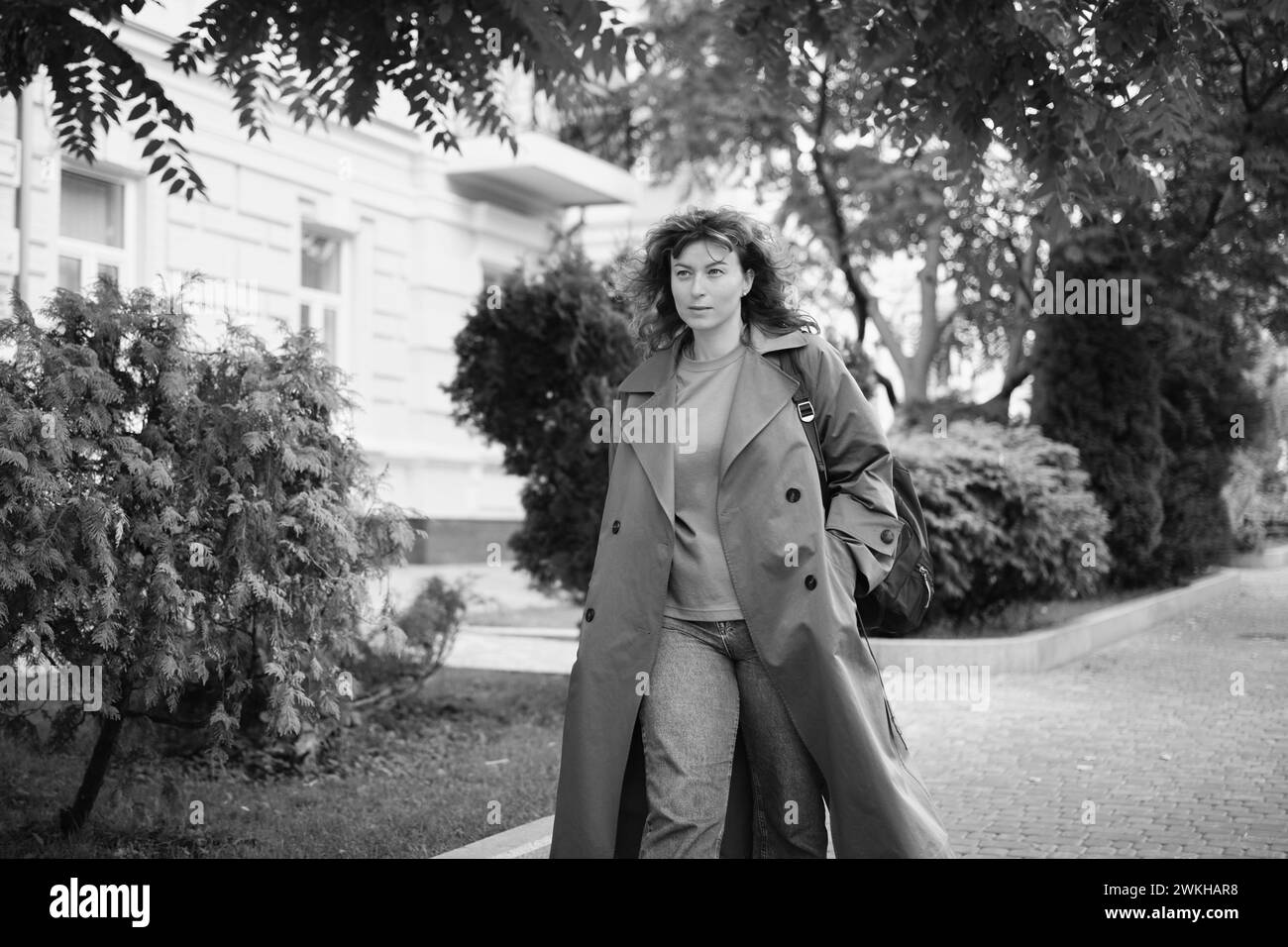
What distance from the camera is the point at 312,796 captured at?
19.5 feet

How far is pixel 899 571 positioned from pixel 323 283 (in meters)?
13.6

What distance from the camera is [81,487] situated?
15.1 feet

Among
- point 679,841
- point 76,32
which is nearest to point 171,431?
point 76,32

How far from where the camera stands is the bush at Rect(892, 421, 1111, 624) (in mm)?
10859

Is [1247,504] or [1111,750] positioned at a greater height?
[1247,504]

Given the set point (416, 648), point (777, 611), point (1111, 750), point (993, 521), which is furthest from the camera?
point (993, 521)

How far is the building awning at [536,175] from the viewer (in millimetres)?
18266

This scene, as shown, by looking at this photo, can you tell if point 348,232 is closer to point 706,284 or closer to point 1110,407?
point 1110,407

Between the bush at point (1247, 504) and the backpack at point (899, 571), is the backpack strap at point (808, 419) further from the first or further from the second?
the bush at point (1247, 504)

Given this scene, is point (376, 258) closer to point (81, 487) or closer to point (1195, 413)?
point (1195, 413)

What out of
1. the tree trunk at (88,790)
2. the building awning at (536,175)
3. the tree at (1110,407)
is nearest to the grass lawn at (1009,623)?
the tree at (1110,407)

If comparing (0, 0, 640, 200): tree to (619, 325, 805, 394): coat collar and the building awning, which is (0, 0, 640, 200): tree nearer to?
(619, 325, 805, 394): coat collar

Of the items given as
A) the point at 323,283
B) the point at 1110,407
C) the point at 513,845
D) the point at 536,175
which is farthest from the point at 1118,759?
the point at 536,175
